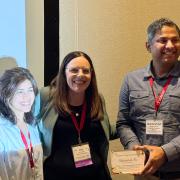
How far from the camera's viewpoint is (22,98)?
71.7 inches

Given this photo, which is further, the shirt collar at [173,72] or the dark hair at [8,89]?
the shirt collar at [173,72]

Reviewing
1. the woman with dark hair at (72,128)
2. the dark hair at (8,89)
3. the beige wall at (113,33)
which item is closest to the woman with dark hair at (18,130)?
the dark hair at (8,89)

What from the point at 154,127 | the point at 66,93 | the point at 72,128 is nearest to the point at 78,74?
the point at 66,93

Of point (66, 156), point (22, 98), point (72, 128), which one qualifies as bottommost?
point (66, 156)

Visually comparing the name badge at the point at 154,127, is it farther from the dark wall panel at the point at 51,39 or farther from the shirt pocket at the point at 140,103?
the dark wall panel at the point at 51,39

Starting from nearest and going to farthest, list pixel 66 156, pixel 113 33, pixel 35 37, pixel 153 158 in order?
pixel 153 158 < pixel 66 156 < pixel 35 37 < pixel 113 33

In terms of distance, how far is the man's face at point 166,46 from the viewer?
2146mm

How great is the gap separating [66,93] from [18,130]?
0.47 meters

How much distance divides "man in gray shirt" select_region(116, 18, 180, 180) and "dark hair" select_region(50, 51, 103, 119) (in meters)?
0.22

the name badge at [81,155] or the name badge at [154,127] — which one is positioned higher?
the name badge at [154,127]

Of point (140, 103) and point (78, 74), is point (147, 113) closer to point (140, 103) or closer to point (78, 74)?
point (140, 103)

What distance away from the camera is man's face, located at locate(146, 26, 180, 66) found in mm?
2146

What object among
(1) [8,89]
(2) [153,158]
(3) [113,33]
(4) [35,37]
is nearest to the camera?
(1) [8,89]

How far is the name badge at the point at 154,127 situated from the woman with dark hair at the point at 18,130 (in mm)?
694
